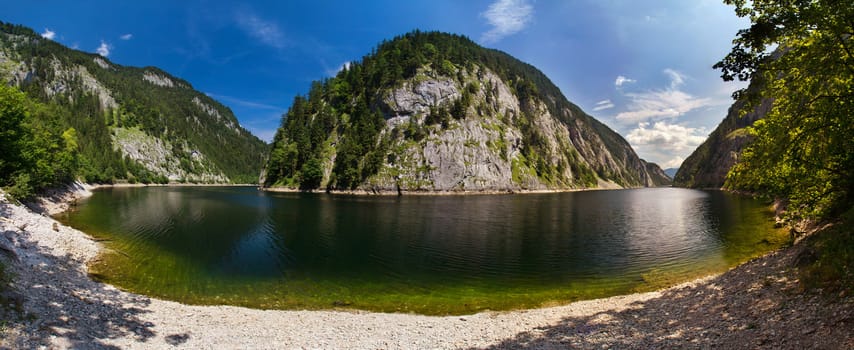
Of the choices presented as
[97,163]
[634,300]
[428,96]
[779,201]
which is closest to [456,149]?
[428,96]

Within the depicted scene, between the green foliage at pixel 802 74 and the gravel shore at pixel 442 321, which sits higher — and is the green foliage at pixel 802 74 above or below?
above

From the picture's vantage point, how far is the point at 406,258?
1366 inches

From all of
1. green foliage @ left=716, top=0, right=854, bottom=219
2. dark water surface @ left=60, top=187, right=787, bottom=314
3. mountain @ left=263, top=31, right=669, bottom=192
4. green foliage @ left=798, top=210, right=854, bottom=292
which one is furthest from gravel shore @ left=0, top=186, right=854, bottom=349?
mountain @ left=263, top=31, right=669, bottom=192

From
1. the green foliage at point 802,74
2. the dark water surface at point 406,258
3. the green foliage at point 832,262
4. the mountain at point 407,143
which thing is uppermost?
the mountain at point 407,143

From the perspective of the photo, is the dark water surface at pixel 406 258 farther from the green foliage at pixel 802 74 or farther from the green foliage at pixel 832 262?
the green foliage at pixel 802 74

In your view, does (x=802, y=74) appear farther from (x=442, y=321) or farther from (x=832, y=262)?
(x=442, y=321)

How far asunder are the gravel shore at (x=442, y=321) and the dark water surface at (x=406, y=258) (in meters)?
3.09

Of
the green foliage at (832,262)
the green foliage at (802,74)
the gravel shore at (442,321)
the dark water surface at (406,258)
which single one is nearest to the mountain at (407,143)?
the dark water surface at (406,258)

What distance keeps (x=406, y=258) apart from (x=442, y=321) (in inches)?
627

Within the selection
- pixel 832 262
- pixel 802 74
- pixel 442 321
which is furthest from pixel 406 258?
pixel 802 74

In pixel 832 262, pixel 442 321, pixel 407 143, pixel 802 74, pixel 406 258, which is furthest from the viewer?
pixel 407 143

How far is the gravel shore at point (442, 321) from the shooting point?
464 inches

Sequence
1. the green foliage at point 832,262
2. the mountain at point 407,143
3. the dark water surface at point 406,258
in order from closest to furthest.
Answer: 1. the green foliage at point 832,262
2. the dark water surface at point 406,258
3. the mountain at point 407,143

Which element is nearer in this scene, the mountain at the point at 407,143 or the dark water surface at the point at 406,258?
the dark water surface at the point at 406,258
